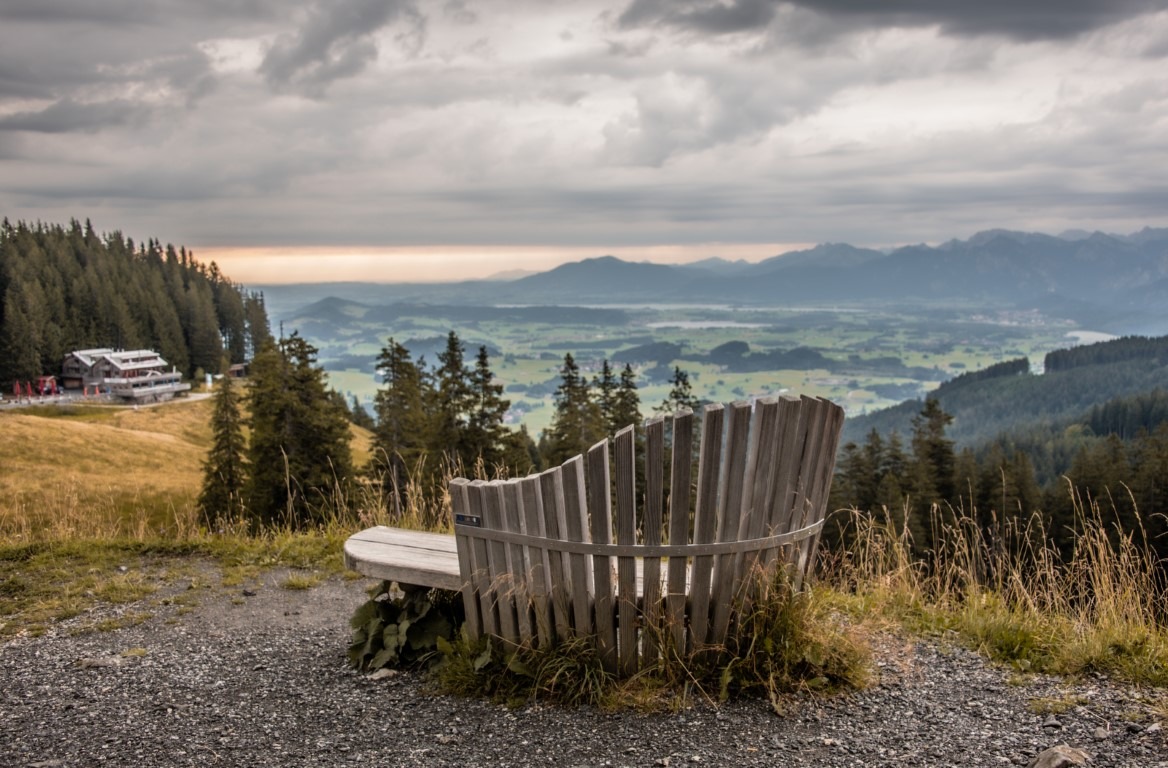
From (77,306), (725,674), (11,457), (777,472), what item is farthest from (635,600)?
(77,306)

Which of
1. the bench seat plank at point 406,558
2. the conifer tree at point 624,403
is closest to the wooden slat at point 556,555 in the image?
the bench seat plank at point 406,558

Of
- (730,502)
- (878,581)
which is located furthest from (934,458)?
(730,502)

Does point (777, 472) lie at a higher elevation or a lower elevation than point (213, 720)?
higher

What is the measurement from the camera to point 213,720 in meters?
5.11

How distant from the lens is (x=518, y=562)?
17.5 ft

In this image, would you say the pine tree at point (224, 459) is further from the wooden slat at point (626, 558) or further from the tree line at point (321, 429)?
the wooden slat at point (626, 558)

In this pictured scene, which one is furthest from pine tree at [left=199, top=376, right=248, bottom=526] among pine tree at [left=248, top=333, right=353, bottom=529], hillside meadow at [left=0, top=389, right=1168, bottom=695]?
hillside meadow at [left=0, top=389, right=1168, bottom=695]

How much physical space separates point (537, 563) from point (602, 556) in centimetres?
46

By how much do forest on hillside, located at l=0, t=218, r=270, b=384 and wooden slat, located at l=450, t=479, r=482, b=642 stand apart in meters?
109

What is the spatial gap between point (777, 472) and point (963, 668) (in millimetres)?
1836

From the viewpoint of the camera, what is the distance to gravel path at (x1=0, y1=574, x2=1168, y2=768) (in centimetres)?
448

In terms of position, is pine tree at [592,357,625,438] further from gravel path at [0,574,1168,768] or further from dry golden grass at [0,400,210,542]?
gravel path at [0,574,1168,768]

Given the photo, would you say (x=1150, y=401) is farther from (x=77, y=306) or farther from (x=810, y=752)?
(x=77, y=306)

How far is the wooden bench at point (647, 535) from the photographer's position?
5.04 m
